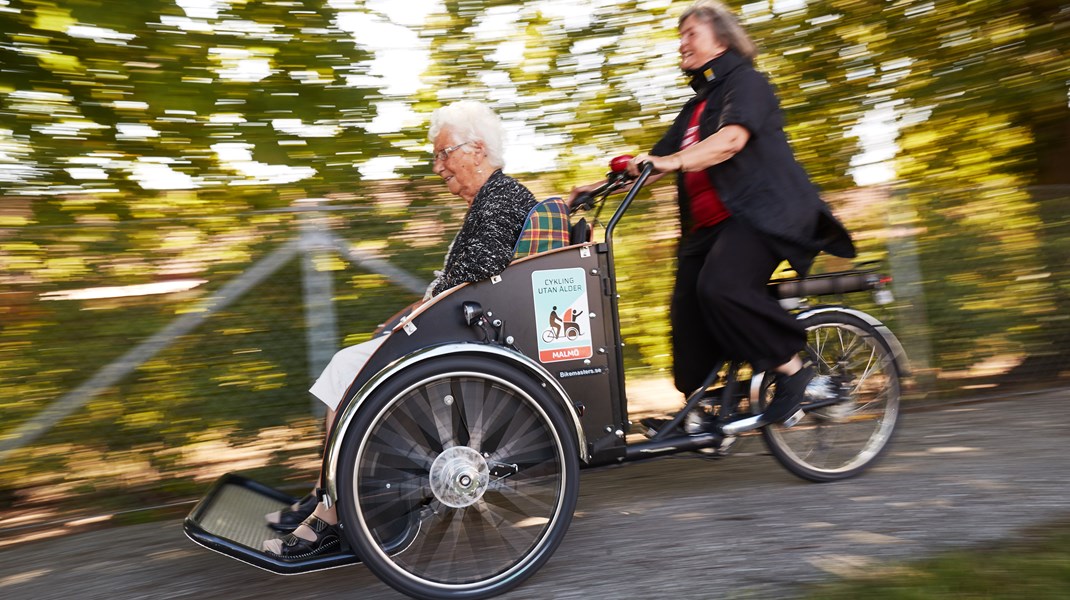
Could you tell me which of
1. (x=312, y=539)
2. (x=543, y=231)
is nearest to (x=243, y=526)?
(x=312, y=539)

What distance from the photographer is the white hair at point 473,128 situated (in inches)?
134

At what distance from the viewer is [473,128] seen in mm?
3406

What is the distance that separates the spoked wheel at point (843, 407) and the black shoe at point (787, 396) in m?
0.17

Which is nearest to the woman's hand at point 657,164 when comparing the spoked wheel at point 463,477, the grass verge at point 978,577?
the spoked wheel at point 463,477

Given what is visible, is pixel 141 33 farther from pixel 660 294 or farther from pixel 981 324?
pixel 981 324

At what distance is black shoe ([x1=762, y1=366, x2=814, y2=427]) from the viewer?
360 cm

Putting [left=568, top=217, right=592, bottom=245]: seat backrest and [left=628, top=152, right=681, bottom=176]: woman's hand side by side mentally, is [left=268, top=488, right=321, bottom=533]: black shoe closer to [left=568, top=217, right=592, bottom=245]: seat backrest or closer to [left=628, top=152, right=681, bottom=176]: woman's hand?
[left=568, top=217, right=592, bottom=245]: seat backrest

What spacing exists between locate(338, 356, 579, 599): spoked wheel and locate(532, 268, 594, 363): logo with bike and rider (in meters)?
0.25

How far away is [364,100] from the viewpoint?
5195mm

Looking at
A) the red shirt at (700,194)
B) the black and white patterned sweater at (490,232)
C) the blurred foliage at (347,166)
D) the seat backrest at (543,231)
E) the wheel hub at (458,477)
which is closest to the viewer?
the wheel hub at (458,477)

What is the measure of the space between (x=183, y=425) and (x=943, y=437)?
4223 millimetres

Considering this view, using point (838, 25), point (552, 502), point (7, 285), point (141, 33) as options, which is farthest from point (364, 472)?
point (838, 25)

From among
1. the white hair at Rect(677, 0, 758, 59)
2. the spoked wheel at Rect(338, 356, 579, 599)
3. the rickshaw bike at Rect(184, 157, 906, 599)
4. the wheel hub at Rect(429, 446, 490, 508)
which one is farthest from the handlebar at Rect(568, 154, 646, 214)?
the wheel hub at Rect(429, 446, 490, 508)

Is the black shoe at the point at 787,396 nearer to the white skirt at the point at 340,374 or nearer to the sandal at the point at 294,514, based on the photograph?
the white skirt at the point at 340,374
